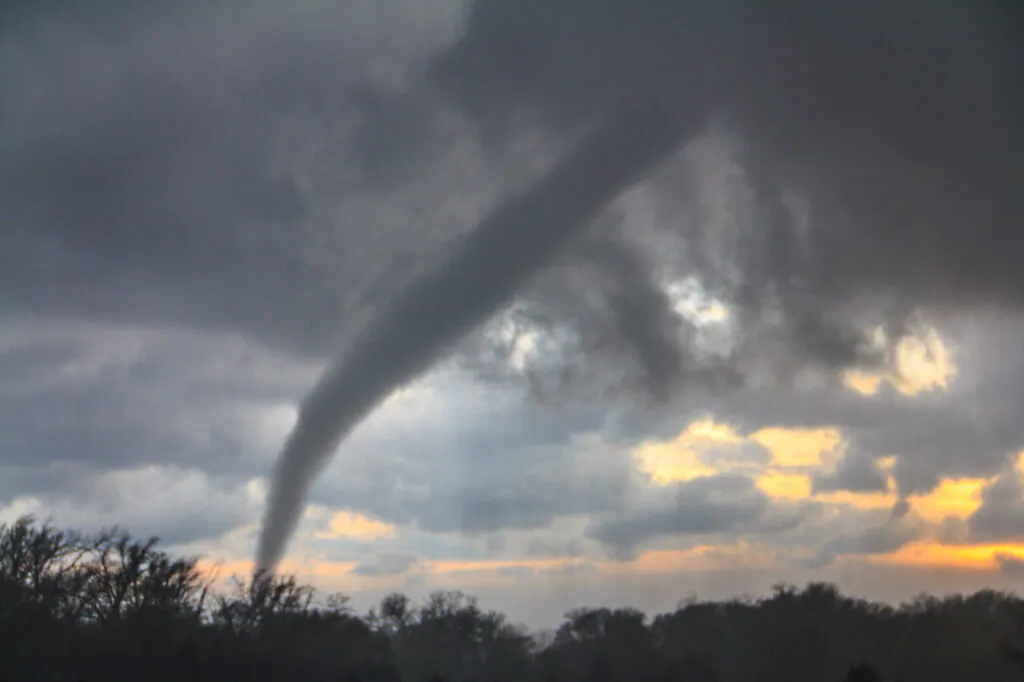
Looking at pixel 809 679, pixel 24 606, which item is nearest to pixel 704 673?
pixel 809 679

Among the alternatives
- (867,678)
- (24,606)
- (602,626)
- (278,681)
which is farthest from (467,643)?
(867,678)

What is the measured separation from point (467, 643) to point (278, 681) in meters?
106

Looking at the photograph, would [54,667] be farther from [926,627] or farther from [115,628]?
[926,627]

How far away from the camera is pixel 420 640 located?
186875mm

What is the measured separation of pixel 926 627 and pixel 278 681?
86.9 meters

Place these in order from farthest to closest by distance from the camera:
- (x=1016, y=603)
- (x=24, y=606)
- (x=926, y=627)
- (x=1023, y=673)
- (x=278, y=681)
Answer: (x=1016, y=603)
(x=926, y=627)
(x=1023, y=673)
(x=278, y=681)
(x=24, y=606)

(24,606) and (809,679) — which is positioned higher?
(24,606)

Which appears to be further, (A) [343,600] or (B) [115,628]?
(A) [343,600]

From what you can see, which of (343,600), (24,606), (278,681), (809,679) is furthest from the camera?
(343,600)

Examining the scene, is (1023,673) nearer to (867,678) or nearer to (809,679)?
(809,679)

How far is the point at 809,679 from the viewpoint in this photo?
114 meters

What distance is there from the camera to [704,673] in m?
115

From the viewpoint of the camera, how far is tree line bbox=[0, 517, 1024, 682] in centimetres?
7638

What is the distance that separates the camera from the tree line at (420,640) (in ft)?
251
